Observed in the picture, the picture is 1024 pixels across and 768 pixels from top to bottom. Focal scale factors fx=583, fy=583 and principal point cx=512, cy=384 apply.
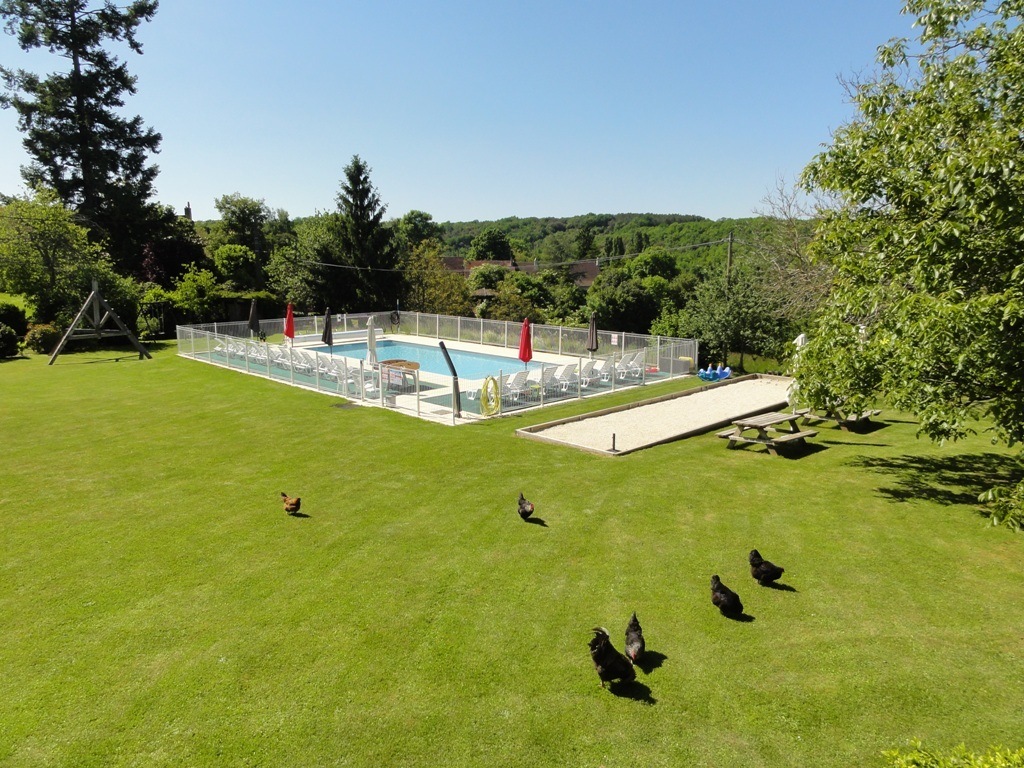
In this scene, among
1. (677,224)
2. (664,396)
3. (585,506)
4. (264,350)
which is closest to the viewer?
(585,506)

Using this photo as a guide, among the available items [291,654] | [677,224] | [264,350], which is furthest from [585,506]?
[677,224]

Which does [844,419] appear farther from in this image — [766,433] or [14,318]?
[14,318]

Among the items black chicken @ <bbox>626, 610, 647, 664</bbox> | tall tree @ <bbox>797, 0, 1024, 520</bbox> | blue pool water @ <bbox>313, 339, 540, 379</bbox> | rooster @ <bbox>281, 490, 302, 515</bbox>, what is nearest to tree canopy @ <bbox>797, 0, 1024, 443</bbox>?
tall tree @ <bbox>797, 0, 1024, 520</bbox>

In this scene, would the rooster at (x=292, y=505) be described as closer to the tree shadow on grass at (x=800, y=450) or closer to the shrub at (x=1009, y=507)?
the shrub at (x=1009, y=507)

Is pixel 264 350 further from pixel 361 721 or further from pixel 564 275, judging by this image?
pixel 564 275

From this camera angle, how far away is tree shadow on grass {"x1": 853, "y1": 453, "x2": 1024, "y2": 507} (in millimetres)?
8453

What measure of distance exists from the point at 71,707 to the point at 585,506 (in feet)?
19.9

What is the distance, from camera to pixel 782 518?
7.89 metres

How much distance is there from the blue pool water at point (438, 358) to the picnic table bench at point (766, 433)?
38.1 feet

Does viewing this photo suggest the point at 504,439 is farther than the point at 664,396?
No

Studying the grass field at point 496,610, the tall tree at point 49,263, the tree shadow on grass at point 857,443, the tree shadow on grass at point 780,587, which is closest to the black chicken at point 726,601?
the grass field at point 496,610

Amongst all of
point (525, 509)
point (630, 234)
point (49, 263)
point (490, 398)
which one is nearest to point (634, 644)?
point (525, 509)

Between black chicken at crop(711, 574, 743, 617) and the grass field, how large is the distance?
0.11 m

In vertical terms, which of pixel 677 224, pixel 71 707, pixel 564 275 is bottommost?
pixel 71 707
